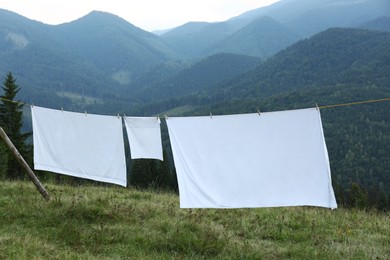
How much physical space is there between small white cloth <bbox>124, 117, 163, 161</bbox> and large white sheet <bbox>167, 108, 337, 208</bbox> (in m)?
1.28

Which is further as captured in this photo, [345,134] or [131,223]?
[345,134]

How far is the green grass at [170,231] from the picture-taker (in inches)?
248

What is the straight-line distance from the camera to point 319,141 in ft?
22.4

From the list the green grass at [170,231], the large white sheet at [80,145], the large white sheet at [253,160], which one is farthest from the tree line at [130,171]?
the large white sheet at [253,160]

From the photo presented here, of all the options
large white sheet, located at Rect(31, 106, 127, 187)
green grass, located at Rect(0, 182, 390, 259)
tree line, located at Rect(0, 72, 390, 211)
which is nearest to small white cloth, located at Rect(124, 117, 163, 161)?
large white sheet, located at Rect(31, 106, 127, 187)

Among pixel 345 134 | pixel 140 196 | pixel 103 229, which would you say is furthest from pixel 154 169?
pixel 345 134

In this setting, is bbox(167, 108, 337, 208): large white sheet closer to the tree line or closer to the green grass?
the green grass

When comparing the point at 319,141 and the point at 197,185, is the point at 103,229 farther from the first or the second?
the point at 319,141

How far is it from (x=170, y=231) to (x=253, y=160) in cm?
200

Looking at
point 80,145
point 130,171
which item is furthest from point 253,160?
point 130,171

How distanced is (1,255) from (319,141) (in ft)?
17.3

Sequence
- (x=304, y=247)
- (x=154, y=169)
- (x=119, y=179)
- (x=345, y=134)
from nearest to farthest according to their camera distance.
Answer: (x=304, y=247), (x=119, y=179), (x=154, y=169), (x=345, y=134)

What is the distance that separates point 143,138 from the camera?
8625 mm

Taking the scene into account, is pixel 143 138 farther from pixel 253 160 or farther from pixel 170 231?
pixel 253 160
